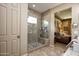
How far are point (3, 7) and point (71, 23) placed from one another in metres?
1.09

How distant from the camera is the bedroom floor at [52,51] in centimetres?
157

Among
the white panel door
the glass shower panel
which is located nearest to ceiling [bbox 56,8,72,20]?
the glass shower panel

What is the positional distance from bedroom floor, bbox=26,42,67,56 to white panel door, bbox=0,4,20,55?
314 mm

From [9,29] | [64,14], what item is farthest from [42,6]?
[9,29]

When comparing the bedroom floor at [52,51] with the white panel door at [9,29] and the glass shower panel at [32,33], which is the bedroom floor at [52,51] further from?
the white panel door at [9,29]

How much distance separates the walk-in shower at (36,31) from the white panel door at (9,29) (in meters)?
0.20

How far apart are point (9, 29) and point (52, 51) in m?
0.77

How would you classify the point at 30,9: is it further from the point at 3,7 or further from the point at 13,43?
the point at 13,43

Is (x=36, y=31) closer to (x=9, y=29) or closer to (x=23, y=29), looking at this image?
(x=23, y=29)

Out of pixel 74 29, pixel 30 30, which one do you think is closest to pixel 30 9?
pixel 30 30

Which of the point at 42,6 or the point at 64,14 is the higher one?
the point at 42,6

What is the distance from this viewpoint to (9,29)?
62.4 inches

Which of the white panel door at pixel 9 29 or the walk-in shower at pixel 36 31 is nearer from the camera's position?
the white panel door at pixel 9 29

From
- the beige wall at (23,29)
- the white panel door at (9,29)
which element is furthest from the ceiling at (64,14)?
the white panel door at (9,29)
